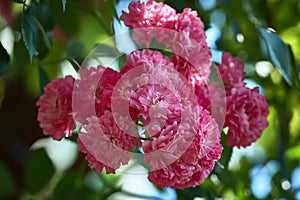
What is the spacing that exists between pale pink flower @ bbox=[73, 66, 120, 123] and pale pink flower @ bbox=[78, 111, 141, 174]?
19 millimetres

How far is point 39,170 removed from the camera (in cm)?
100

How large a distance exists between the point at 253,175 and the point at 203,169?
480 mm

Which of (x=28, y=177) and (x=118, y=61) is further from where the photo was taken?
(x=28, y=177)

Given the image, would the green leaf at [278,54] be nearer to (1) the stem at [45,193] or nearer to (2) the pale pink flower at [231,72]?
(2) the pale pink flower at [231,72]

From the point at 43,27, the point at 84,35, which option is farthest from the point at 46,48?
the point at 84,35

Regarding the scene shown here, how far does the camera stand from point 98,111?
0.64 metres

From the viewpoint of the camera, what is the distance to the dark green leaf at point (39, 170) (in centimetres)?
99

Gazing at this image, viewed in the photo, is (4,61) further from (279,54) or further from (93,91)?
(279,54)

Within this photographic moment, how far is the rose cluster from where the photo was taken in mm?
594

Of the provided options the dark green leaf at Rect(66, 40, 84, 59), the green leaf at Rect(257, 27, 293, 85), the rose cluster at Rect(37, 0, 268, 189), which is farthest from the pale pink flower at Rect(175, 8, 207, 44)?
the dark green leaf at Rect(66, 40, 84, 59)

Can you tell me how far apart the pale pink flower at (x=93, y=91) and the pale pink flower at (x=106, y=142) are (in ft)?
0.06

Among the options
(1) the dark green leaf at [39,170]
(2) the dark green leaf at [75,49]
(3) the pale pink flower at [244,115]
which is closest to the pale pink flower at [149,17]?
(3) the pale pink flower at [244,115]

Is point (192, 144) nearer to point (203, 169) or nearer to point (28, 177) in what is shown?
point (203, 169)

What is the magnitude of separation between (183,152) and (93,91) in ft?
0.37
